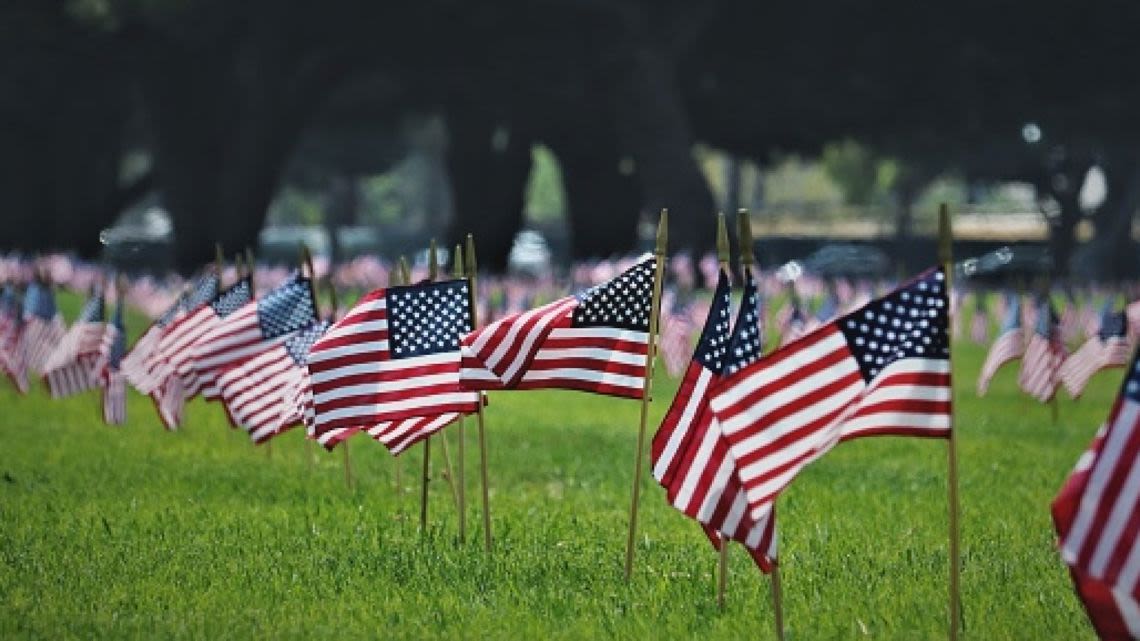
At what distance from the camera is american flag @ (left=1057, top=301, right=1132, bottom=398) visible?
20.9 meters

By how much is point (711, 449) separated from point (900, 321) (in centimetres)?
100

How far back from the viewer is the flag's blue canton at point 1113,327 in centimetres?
2123

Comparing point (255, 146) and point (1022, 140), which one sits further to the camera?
point (1022, 140)

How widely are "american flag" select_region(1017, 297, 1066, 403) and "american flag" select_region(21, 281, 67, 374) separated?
9.06 metres

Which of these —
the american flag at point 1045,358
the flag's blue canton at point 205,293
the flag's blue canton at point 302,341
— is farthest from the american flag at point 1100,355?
the flag's blue canton at point 302,341

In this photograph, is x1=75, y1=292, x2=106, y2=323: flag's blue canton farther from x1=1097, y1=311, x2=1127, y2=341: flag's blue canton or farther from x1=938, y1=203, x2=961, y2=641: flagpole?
x1=938, y1=203, x2=961, y2=641: flagpole

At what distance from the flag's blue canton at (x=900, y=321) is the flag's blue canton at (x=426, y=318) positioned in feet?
11.8

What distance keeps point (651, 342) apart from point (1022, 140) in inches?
2361

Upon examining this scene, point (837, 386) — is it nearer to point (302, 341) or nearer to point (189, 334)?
point (302, 341)

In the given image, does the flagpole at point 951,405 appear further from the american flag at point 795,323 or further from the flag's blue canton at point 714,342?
the american flag at point 795,323

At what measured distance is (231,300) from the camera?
16641mm

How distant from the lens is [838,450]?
65.4 feet

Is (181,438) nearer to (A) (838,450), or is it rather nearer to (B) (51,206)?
(A) (838,450)

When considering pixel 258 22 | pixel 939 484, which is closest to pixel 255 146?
pixel 258 22
